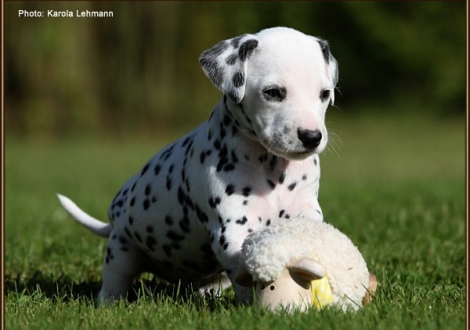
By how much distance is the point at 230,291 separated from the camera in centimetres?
530

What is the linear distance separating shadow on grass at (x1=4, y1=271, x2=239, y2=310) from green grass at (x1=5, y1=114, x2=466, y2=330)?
1 centimetres

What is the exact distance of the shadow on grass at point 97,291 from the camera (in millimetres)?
4613

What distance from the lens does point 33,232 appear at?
8.00m

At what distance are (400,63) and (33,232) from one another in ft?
81.4

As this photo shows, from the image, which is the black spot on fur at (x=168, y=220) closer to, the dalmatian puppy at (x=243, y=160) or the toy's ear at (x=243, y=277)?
the dalmatian puppy at (x=243, y=160)

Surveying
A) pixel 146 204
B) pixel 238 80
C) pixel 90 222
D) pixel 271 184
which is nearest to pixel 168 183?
pixel 146 204

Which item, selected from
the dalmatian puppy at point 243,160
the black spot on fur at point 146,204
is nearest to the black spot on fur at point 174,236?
the dalmatian puppy at point 243,160

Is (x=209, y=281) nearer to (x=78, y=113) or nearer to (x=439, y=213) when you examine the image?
(x=439, y=213)

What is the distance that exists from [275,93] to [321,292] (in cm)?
106

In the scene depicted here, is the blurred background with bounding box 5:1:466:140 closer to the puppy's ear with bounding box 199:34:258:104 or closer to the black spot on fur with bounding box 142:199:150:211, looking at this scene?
the black spot on fur with bounding box 142:199:150:211

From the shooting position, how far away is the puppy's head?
4.32 meters

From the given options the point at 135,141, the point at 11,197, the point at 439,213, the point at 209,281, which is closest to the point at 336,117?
the point at 135,141

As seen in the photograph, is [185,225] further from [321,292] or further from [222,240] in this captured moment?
[321,292]

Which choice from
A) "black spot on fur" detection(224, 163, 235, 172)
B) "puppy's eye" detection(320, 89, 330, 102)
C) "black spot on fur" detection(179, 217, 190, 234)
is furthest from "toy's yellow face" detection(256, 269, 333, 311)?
"puppy's eye" detection(320, 89, 330, 102)
